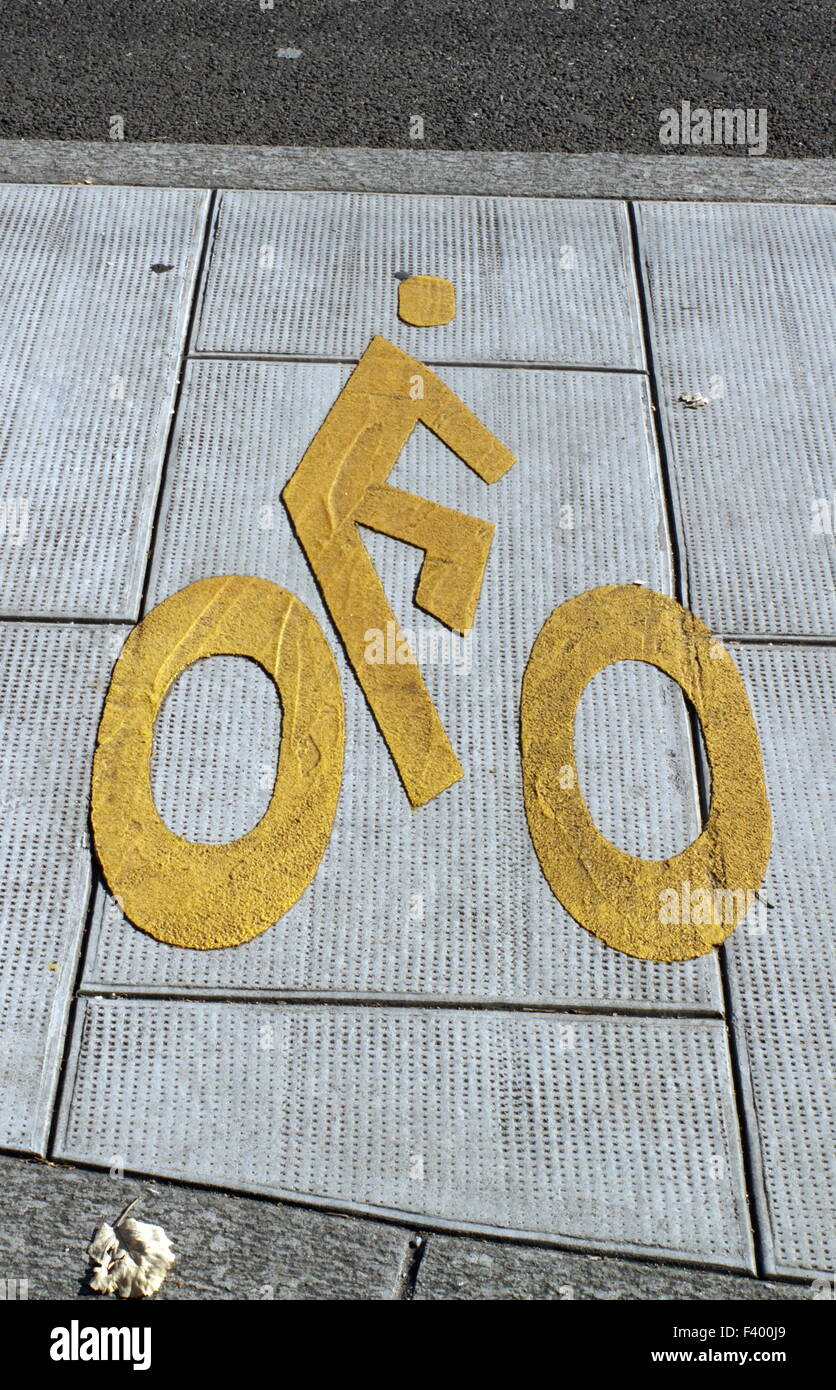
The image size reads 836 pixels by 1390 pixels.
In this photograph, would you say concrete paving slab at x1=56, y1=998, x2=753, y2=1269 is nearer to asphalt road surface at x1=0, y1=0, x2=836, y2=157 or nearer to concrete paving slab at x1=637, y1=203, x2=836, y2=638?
concrete paving slab at x1=637, y1=203, x2=836, y2=638

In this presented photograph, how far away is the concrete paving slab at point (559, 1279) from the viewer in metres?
2.63

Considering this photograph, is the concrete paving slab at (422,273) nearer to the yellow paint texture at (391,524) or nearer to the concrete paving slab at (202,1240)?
the yellow paint texture at (391,524)

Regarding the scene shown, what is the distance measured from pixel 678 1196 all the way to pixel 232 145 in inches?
194

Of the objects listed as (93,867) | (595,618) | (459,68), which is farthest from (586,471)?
(459,68)

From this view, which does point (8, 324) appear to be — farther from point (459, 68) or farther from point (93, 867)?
point (459, 68)

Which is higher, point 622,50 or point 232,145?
point 622,50

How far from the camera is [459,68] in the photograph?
556cm

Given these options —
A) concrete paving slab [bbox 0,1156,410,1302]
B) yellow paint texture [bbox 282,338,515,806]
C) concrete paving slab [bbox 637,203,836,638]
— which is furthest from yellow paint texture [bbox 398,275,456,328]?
concrete paving slab [bbox 0,1156,410,1302]

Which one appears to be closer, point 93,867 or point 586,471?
point 93,867

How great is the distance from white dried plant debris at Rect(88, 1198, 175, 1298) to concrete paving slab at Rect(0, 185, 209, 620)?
1.90 m

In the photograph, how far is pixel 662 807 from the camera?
3.30 m

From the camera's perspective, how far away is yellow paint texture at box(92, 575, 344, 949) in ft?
10.2

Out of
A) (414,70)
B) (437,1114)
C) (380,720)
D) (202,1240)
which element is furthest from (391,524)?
(414,70)

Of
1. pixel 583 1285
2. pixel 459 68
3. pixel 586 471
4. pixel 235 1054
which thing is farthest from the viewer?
pixel 459 68
